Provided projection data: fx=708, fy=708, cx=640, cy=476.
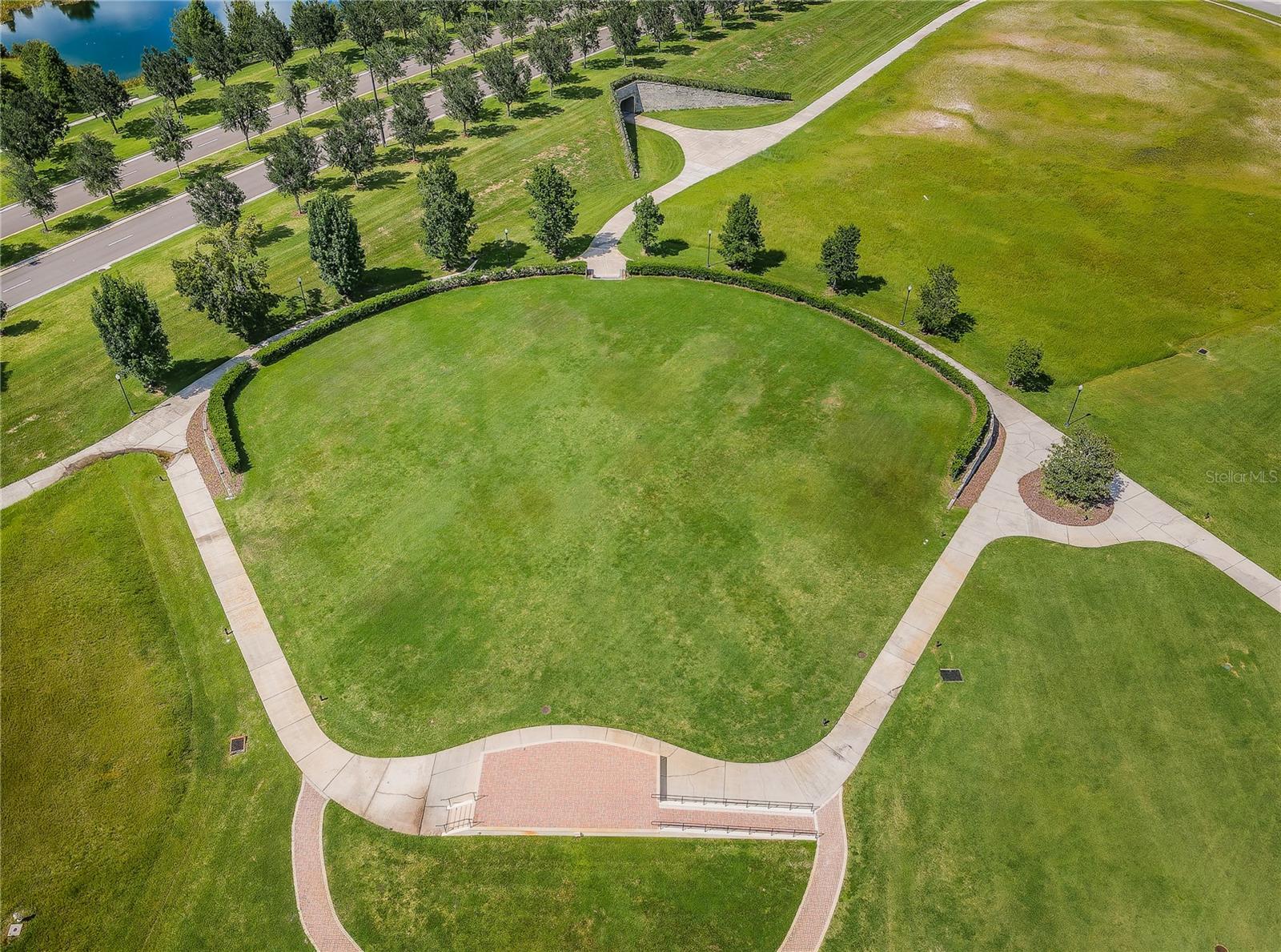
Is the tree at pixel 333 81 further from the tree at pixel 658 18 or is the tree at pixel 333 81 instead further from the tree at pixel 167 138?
the tree at pixel 658 18

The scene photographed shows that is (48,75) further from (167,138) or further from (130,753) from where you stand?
(130,753)

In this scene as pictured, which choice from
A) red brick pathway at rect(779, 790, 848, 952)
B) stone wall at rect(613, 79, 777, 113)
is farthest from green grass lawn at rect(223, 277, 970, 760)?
stone wall at rect(613, 79, 777, 113)

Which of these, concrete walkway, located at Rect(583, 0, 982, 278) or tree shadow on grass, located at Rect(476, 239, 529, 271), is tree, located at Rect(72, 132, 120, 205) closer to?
tree shadow on grass, located at Rect(476, 239, 529, 271)

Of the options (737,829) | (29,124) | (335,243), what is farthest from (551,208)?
(29,124)

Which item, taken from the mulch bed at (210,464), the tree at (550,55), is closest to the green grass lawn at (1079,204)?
the tree at (550,55)

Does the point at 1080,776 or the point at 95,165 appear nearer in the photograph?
the point at 1080,776
